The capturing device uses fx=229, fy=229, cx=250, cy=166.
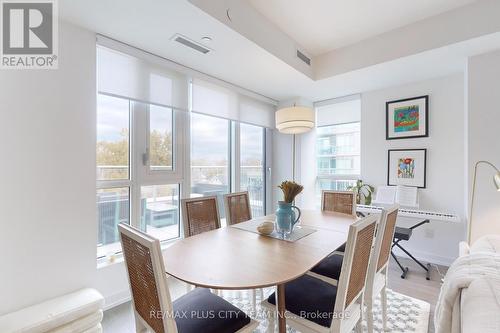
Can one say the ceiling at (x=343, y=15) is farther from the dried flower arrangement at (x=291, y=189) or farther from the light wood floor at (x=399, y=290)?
the light wood floor at (x=399, y=290)

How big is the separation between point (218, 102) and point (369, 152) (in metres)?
2.50

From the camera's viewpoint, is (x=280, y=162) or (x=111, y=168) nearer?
(x=111, y=168)

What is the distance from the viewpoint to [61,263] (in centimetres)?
192

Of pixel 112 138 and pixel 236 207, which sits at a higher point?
pixel 112 138

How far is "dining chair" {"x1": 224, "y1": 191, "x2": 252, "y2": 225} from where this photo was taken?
2.35m

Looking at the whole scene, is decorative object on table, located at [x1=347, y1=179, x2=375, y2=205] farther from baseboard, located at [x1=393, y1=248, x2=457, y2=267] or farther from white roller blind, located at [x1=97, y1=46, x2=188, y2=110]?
A: white roller blind, located at [x1=97, y1=46, x2=188, y2=110]

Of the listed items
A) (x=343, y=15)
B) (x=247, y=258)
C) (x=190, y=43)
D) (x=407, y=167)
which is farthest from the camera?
(x=407, y=167)

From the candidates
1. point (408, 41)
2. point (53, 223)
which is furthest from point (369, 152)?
point (53, 223)

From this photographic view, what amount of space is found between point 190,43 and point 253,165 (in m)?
2.29

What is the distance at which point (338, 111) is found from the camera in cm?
410

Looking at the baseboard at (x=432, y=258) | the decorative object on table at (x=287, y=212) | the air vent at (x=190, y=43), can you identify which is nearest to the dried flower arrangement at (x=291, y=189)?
the decorative object on table at (x=287, y=212)

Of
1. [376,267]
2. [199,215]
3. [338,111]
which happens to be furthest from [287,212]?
[338,111]

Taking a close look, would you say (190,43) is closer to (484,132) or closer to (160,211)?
(160,211)

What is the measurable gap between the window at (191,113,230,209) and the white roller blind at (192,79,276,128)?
6.2 inches
